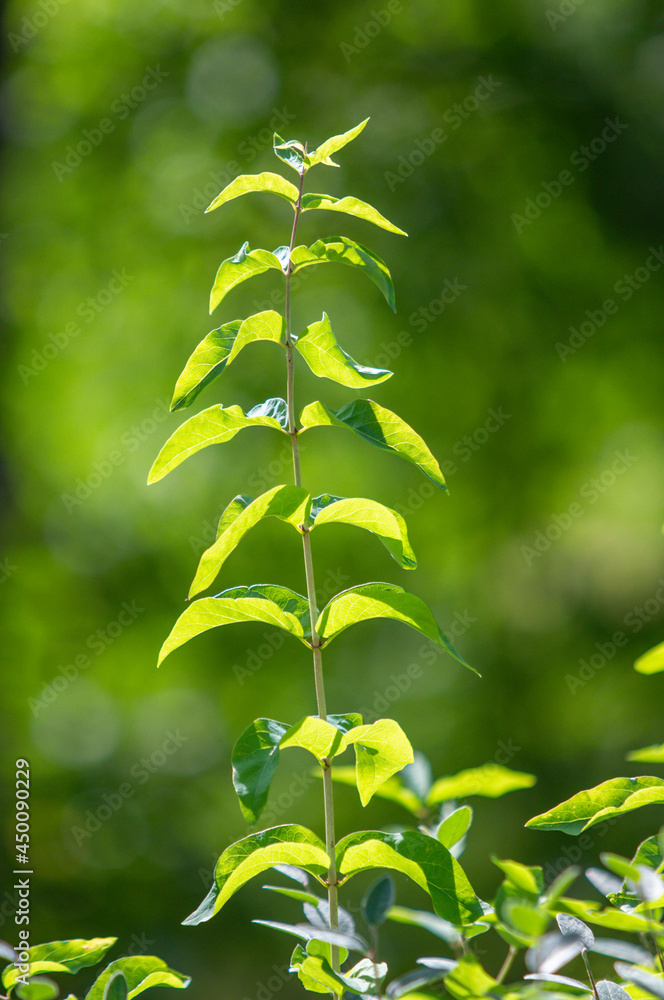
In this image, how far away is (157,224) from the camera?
3906 millimetres

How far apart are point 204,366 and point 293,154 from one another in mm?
213

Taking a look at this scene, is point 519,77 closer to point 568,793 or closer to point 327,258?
point 568,793

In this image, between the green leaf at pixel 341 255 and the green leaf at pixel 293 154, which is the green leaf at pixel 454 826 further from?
the green leaf at pixel 293 154

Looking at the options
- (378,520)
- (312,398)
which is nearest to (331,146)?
(378,520)

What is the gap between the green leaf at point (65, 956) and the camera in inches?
19.9

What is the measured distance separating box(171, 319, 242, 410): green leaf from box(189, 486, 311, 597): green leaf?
101 millimetres

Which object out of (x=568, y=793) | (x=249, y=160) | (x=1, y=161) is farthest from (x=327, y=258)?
(x=1, y=161)

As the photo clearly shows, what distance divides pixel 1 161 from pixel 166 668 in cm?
277

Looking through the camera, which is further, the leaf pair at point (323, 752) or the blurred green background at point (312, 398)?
the blurred green background at point (312, 398)

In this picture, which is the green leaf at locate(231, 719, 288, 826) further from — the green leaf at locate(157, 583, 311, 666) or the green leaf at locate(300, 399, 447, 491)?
the green leaf at locate(300, 399, 447, 491)

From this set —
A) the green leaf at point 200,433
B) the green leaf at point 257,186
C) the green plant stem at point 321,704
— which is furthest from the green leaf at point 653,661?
the green leaf at point 257,186

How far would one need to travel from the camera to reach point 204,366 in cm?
56

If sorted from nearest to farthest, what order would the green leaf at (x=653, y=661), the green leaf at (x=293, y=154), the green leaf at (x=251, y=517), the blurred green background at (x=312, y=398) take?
the green leaf at (x=653, y=661) → the green leaf at (x=251, y=517) → the green leaf at (x=293, y=154) → the blurred green background at (x=312, y=398)

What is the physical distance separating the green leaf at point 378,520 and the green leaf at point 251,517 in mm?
22
